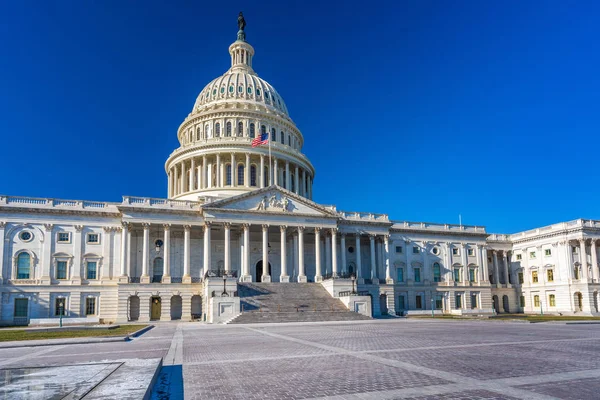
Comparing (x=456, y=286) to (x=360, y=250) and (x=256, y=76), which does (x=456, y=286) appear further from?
(x=256, y=76)

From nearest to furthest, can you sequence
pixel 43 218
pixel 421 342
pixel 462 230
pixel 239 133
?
pixel 421 342, pixel 43 218, pixel 462 230, pixel 239 133

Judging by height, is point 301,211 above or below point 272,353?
above

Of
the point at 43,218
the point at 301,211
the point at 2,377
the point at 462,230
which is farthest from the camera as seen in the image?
the point at 462,230

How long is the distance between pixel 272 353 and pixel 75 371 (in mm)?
9002

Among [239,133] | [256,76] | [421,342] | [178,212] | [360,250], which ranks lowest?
[421,342]

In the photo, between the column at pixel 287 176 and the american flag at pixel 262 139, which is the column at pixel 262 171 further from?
the american flag at pixel 262 139

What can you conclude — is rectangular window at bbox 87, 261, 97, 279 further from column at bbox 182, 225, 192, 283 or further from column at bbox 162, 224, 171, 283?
column at bbox 182, 225, 192, 283

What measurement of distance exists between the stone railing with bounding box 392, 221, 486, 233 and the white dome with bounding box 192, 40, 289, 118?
106 feet

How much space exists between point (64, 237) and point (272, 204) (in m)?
25.2

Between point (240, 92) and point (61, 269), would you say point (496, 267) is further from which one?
point (61, 269)

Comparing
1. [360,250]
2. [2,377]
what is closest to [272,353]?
[2,377]

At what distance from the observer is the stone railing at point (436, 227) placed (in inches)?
3036

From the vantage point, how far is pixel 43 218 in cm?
5881

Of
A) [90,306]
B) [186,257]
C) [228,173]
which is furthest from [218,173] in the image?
[90,306]
